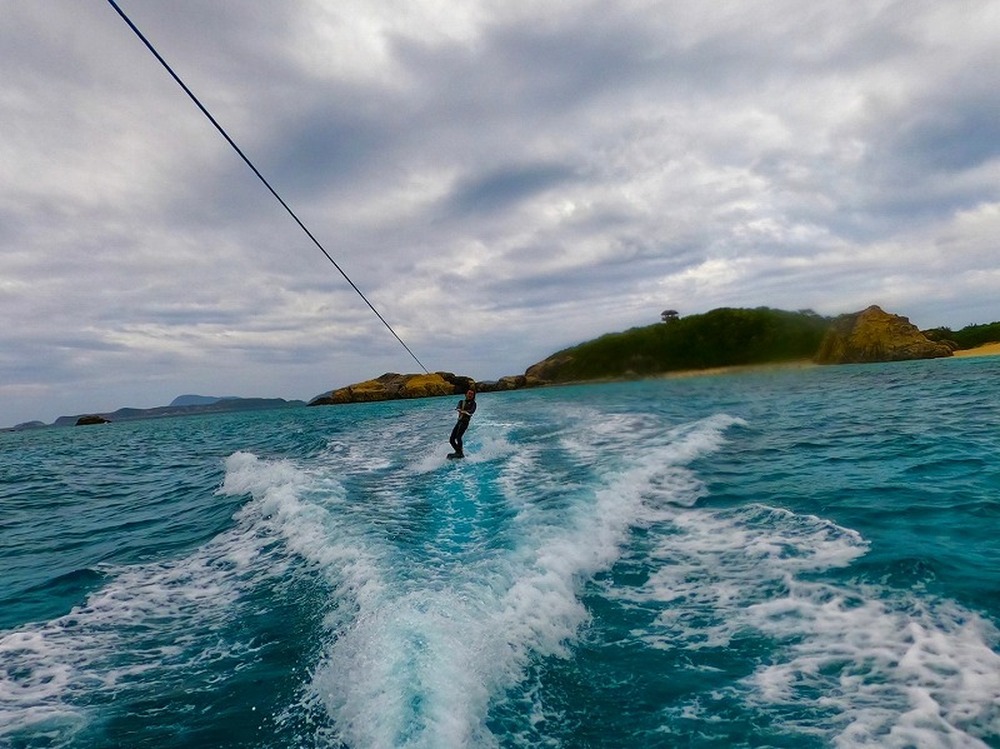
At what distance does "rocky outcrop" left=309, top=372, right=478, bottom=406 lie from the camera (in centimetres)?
11581

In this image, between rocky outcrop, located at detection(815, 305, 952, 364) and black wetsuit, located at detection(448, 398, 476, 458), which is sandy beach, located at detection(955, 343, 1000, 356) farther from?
black wetsuit, located at detection(448, 398, 476, 458)

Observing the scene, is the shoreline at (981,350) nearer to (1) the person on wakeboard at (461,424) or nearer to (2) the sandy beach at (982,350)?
(2) the sandy beach at (982,350)

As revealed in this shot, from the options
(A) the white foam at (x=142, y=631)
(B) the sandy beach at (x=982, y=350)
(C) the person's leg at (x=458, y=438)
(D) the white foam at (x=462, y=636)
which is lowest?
(A) the white foam at (x=142, y=631)

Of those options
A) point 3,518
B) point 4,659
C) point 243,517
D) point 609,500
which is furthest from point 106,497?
point 609,500

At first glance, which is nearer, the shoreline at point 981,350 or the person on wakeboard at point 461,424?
the person on wakeboard at point 461,424

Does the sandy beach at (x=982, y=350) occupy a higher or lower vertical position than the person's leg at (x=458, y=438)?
higher

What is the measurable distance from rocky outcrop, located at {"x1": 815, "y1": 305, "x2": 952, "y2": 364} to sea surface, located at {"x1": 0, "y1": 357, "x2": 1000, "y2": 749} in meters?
68.0

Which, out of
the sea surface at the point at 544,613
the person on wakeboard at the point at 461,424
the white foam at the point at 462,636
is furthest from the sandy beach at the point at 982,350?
the white foam at the point at 462,636

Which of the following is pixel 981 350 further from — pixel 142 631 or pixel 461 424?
pixel 142 631

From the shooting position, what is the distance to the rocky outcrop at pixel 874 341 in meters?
67.3

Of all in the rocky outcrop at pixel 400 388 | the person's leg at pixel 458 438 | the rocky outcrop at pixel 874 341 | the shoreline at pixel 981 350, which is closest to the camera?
the person's leg at pixel 458 438

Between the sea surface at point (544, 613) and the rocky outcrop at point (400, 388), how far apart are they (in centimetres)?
9938

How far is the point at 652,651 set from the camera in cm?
506

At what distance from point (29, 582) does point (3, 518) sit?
30.4 feet
